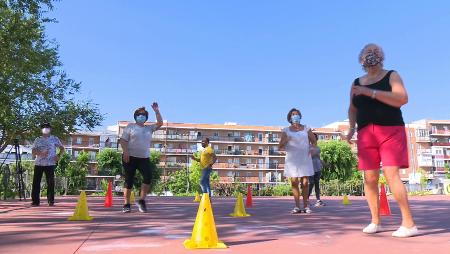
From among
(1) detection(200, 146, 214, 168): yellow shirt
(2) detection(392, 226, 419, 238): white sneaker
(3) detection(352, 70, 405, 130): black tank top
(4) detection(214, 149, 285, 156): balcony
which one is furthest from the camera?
(4) detection(214, 149, 285, 156): balcony

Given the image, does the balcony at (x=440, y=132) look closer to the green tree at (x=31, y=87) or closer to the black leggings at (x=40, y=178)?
the green tree at (x=31, y=87)

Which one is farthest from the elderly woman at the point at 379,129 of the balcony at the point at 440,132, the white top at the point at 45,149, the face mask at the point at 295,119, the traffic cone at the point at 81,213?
the balcony at the point at 440,132

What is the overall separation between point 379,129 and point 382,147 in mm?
182

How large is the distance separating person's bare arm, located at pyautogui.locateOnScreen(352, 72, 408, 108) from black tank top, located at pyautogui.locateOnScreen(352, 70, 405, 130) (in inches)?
2.9

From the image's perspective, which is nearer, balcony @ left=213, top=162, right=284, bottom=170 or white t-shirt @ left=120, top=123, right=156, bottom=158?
white t-shirt @ left=120, top=123, right=156, bottom=158

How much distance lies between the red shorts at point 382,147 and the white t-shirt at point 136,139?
409cm

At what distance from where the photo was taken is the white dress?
286 inches

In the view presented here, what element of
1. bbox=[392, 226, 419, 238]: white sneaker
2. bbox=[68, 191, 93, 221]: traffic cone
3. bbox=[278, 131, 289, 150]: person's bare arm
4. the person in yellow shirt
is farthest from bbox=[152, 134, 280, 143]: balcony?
bbox=[392, 226, 419, 238]: white sneaker

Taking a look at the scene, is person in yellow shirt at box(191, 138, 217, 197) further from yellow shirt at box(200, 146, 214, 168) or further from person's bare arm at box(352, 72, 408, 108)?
person's bare arm at box(352, 72, 408, 108)

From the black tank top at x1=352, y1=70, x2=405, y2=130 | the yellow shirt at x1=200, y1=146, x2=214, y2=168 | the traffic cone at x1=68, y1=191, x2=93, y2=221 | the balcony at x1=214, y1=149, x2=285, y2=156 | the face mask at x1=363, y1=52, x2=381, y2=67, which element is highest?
the balcony at x1=214, y1=149, x2=285, y2=156

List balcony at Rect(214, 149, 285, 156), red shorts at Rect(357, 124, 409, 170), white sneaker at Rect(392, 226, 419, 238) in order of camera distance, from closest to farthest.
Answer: white sneaker at Rect(392, 226, 419, 238), red shorts at Rect(357, 124, 409, 170), balcony at Rect(214, 149, 285, 156)

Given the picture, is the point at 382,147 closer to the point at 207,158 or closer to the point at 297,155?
the point at 297,155

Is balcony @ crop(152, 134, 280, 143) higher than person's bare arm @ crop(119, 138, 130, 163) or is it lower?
higher

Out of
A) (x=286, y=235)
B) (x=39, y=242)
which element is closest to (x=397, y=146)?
(x=286, y=235)
